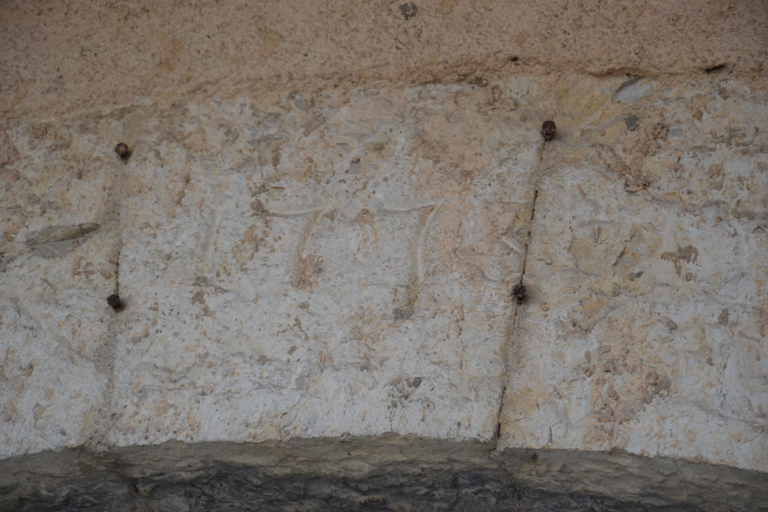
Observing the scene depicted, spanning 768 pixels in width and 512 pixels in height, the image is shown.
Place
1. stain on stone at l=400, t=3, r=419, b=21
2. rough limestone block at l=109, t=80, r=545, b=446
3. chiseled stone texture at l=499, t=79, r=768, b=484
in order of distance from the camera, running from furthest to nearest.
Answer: stain on stone at l=400, t=3, r=419, b=21
rough limestone block at l=109, t=80, r=545, b=446
chiseled stone texture at l=499, t=79, r=768, b=484

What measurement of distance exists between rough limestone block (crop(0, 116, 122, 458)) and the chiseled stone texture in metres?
0.82

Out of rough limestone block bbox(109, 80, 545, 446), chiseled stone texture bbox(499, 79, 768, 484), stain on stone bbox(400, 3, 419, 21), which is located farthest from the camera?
stain on stone bbox(400, 3, 419, 21)

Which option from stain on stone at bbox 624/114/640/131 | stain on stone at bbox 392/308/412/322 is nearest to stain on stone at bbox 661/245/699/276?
stain on stone at bbox 624/114/640/131

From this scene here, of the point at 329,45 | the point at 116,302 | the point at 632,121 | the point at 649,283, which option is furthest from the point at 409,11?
the point at 116,302

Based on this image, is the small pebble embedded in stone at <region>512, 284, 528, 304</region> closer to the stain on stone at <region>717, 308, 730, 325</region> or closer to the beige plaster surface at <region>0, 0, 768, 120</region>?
the stain on stone at <region>717, 308, 730, 325</region>

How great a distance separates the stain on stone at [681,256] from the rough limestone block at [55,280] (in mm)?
1073

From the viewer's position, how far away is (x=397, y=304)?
136 centimetres

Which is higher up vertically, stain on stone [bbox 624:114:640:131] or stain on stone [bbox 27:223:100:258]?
stain on stone [bbox 624:114:640:131]

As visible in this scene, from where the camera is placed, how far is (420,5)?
1.46 metres

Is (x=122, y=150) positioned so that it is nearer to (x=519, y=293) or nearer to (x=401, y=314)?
(x=401, y=314)

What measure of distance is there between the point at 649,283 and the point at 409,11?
0.71 meters

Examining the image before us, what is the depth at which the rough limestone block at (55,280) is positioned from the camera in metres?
1.38

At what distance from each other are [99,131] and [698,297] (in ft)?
4.05

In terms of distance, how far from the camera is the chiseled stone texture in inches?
47.2
